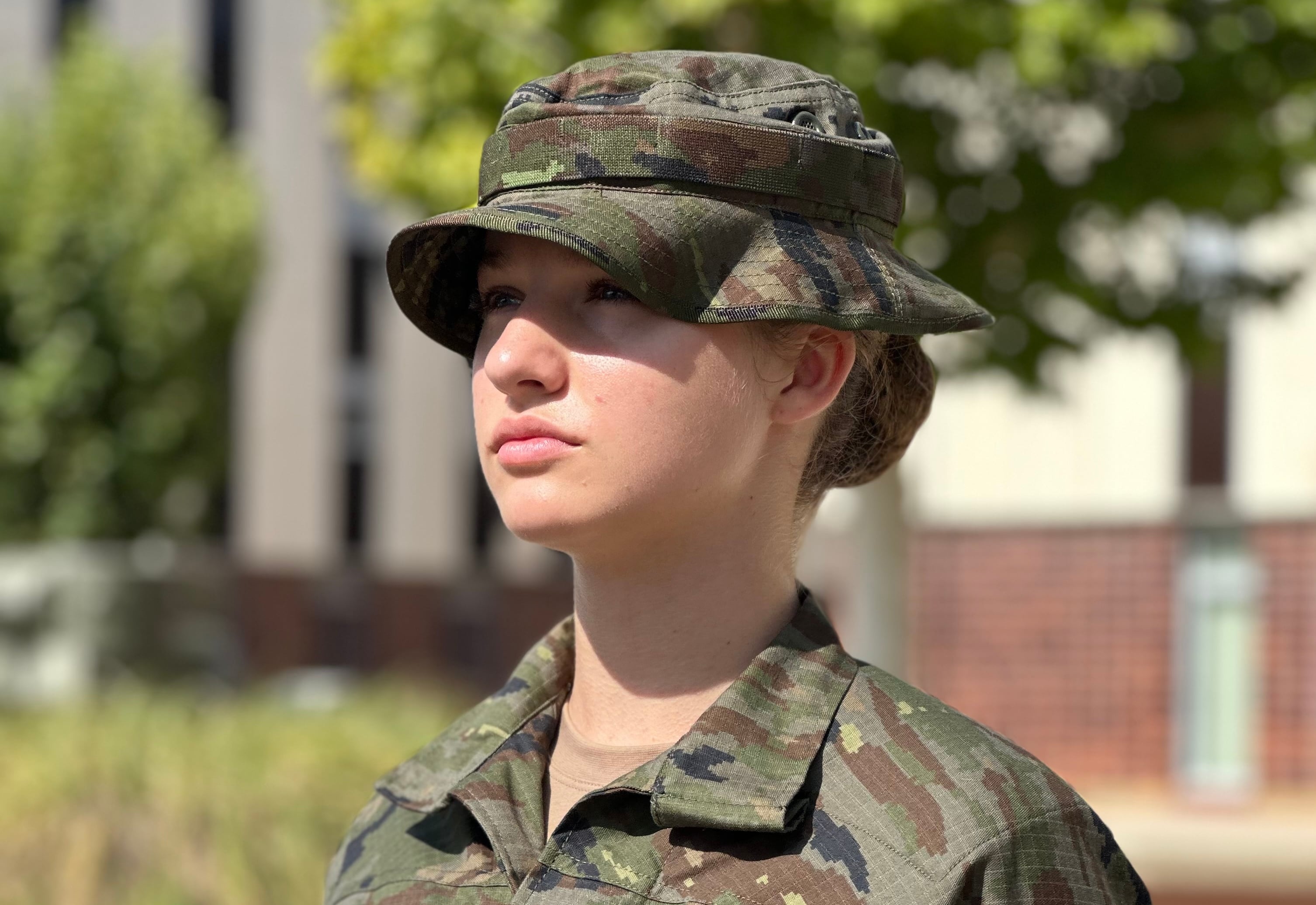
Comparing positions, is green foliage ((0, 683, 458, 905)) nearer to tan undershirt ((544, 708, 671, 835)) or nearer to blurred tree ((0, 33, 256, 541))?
tan undershirt ((544, 708, 671, 835))

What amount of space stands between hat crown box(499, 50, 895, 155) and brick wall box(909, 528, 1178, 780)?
11557 millimetres

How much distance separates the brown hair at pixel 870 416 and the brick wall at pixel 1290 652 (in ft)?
37.0

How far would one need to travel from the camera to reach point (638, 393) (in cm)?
191

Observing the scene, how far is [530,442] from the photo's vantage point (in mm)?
1962

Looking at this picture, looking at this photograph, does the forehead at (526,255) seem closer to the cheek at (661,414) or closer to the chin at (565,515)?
the cheek at (661,414)

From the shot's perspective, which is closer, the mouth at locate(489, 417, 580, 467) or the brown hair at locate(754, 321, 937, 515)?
the mouth at locate(489, 417, 580, 467)

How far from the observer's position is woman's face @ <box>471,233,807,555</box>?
1918mm

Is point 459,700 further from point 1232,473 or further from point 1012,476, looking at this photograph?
point 1232,473

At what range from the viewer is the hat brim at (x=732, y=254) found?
6.11ft

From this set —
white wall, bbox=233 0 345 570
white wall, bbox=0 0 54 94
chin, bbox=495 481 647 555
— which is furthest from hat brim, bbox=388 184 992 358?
white wall, bbox=233 0 345 570

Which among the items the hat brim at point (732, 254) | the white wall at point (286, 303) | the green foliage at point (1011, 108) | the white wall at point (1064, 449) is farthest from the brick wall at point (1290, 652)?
the white wall at point (286, 303)

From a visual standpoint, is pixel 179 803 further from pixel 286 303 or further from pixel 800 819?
pixel 286 303

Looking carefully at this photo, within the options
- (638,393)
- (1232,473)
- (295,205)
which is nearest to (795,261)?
(638,393)

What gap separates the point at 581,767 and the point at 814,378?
0.56 metres
